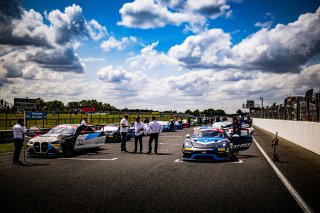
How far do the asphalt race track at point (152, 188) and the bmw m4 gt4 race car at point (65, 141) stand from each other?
5.88 feet

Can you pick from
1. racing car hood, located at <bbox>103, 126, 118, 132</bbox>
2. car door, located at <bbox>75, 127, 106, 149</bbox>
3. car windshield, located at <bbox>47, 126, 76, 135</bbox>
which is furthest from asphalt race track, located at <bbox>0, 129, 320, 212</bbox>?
racing car hood, located at <bbox>103, 126, 118, 132</bbox>

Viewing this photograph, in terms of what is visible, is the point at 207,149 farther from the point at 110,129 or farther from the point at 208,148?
the point at 110,129

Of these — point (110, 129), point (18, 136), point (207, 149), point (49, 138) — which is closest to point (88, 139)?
point (49, 138)

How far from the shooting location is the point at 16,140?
10.9 metres

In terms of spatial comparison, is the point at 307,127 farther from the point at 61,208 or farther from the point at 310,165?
the point at 61,208

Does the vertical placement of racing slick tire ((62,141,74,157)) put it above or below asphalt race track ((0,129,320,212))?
above

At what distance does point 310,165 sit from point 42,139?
9.91 m

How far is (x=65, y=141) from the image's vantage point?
40.8 feet

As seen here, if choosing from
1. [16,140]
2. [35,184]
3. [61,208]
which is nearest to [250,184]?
[61,208]

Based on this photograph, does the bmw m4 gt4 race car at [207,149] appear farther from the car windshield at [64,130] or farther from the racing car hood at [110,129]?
the racing car hood at [110,129]

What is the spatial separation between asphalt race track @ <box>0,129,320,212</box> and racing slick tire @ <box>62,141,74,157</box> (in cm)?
199

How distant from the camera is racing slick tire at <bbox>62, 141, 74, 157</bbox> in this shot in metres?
12.4

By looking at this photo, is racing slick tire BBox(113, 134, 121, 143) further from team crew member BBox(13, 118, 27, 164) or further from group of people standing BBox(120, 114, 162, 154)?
team crew member BBox(13, 118, 27, 164)

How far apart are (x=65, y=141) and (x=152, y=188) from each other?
688 centimetres
